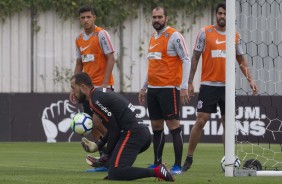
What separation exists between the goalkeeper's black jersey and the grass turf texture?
22.6 inches

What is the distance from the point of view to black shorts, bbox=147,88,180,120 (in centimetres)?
1218

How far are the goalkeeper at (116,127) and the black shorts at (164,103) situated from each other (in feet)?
5.51

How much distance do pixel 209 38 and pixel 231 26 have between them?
1.95 meters

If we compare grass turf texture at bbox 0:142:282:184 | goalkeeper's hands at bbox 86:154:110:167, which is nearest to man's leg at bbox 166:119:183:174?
grass turf texture at bbox 0:142:282:184

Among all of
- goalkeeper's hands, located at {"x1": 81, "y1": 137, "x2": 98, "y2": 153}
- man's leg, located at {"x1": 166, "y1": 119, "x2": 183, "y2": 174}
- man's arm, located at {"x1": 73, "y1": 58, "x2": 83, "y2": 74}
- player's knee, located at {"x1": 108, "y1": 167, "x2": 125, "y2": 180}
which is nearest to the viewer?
player's knee, located at {"x1": 108, "y1": 167, "x2": 125, "y2": 180}

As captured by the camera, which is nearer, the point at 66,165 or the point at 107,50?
the point at 107,50

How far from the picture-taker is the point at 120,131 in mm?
10453

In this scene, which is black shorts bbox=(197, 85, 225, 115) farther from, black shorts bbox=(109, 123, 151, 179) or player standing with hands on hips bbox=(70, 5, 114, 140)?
black shorts bbox=(109, 123, 151, 179)

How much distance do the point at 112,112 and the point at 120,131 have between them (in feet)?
0.91

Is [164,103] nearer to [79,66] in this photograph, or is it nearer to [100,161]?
[100,161]

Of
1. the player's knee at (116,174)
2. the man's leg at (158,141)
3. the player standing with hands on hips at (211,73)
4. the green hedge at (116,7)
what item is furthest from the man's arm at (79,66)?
the green hedge at (116,7)

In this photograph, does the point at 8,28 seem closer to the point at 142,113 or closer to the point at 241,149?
the point at 142,113

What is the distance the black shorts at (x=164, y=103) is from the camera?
1218cm

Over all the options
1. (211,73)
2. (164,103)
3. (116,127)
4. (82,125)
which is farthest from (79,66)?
(116,127)
